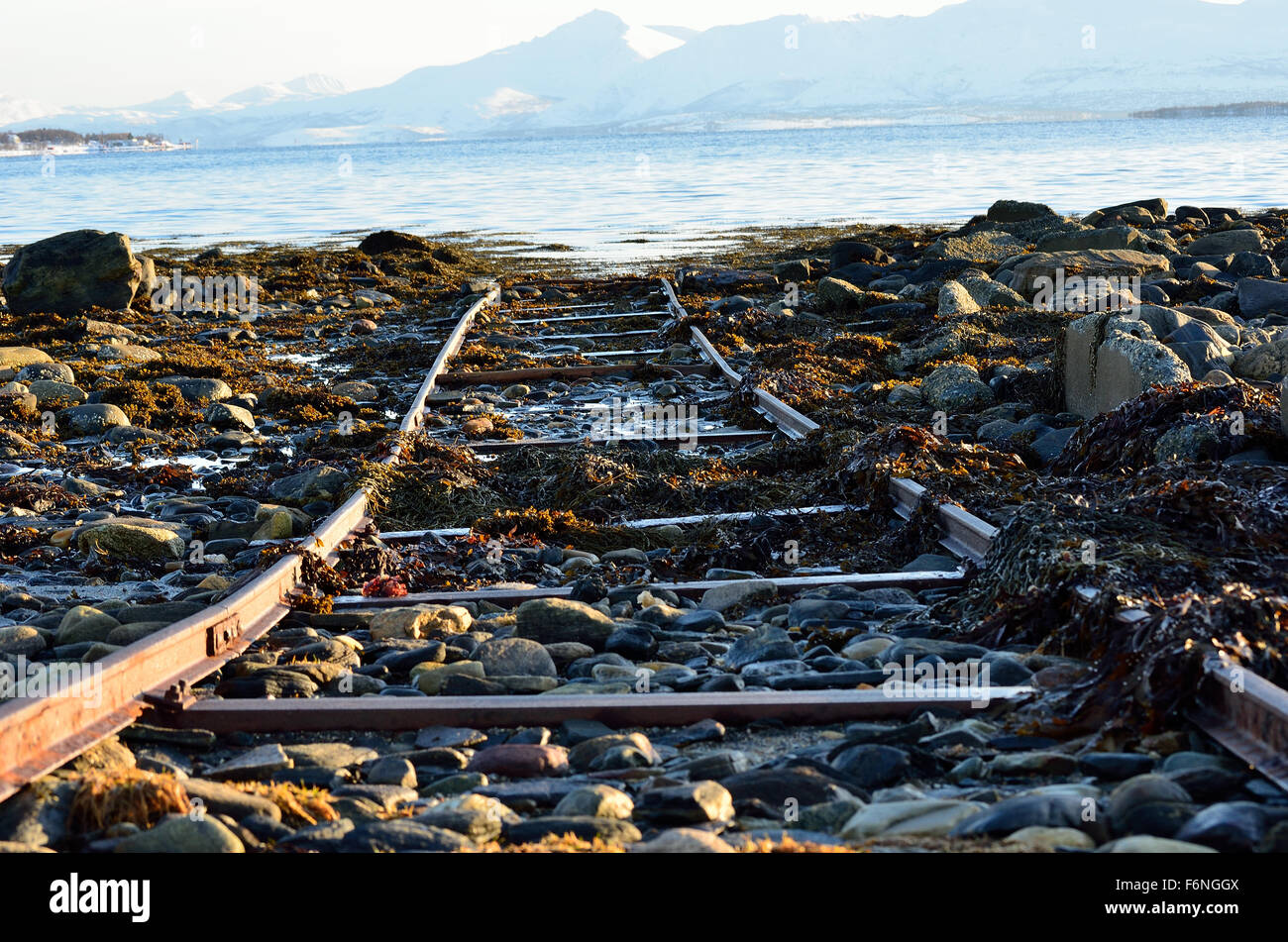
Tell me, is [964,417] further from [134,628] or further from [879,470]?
[134,628]

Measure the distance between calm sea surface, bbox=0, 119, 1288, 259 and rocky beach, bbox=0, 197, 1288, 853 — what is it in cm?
1614

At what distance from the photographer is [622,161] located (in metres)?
81.7

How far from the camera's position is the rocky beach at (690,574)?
9.37 ft

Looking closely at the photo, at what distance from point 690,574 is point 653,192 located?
44.2m

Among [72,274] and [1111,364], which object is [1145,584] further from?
[72,274]

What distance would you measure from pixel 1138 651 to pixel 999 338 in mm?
9179

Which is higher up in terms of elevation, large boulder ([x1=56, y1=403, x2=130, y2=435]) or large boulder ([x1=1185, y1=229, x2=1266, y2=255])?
large boulder ([x1=1185, y1=229, x2=1266, y2=255])

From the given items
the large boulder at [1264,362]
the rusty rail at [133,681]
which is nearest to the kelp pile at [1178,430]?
the large boulder at [1264,362]

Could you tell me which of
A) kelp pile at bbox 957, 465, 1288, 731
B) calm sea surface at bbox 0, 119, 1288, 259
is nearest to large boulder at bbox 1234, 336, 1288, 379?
kelp pile at bbox 957, 465, 1288, 731

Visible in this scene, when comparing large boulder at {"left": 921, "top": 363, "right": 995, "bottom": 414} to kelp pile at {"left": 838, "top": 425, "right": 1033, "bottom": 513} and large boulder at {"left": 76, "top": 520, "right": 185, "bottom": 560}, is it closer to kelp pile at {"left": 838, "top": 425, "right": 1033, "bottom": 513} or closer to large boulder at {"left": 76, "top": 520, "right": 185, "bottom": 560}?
kelp pile at {"left": 838, "top": 425, "right": 1033, "bottom": 513}

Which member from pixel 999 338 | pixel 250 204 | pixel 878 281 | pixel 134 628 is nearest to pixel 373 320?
pixel 878 281

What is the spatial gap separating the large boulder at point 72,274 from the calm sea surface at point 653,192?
10.4 meters

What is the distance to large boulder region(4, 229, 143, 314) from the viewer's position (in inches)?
716

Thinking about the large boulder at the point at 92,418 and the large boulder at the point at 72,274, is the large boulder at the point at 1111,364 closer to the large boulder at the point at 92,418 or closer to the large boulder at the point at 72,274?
the large boulder at the point at 92,418
